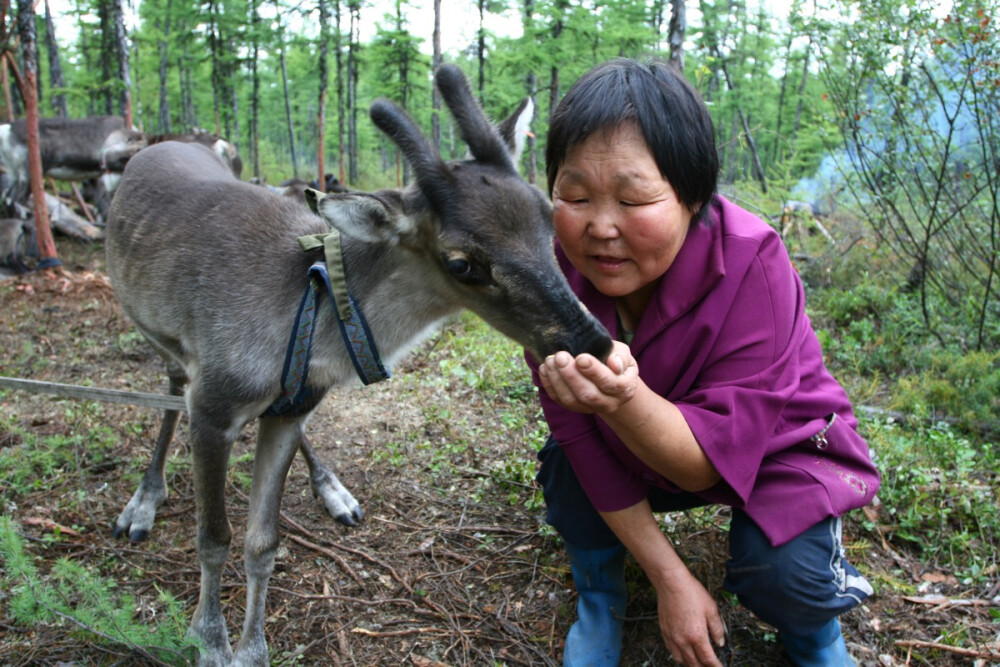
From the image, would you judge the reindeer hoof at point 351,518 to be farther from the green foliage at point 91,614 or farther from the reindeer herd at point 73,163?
the reindeer herd at point 73,163

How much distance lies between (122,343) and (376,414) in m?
3.61

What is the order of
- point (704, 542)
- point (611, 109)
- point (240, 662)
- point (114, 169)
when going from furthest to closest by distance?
1. point (114, 169)
2. point (704, 542)
3. point (240, 662)
4. point (611, 109)

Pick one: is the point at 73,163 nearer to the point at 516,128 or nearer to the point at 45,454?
the point at 45,454

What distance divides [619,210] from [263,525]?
2.27 metres

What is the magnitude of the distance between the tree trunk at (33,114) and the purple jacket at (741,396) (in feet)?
32.9

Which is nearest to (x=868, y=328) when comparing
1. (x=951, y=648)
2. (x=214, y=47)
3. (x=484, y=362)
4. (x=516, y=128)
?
(x=484, y=362)

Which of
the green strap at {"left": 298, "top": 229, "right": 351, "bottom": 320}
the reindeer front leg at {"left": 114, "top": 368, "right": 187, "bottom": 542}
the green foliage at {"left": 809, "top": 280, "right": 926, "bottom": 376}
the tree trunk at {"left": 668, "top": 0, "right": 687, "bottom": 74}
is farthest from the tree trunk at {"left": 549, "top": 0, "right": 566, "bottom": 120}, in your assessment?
the green strap at {"left": 298, "top": 229, "right": 351, "bottom": 320}

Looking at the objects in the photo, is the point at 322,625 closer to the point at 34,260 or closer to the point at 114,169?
the point at 34,260

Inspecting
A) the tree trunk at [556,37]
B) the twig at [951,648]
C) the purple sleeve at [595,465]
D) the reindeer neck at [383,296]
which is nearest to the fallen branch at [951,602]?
the twig at [951,648]

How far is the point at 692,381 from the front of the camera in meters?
2.46

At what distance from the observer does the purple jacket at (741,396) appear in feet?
7.52

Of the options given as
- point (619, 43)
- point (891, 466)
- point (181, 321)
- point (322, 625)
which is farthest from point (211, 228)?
point (619, 43)

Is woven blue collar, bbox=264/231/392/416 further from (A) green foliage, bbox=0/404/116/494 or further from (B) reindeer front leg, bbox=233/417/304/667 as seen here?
(A) green foliage, bbox=0/404/116/494

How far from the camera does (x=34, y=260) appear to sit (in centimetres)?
1208
